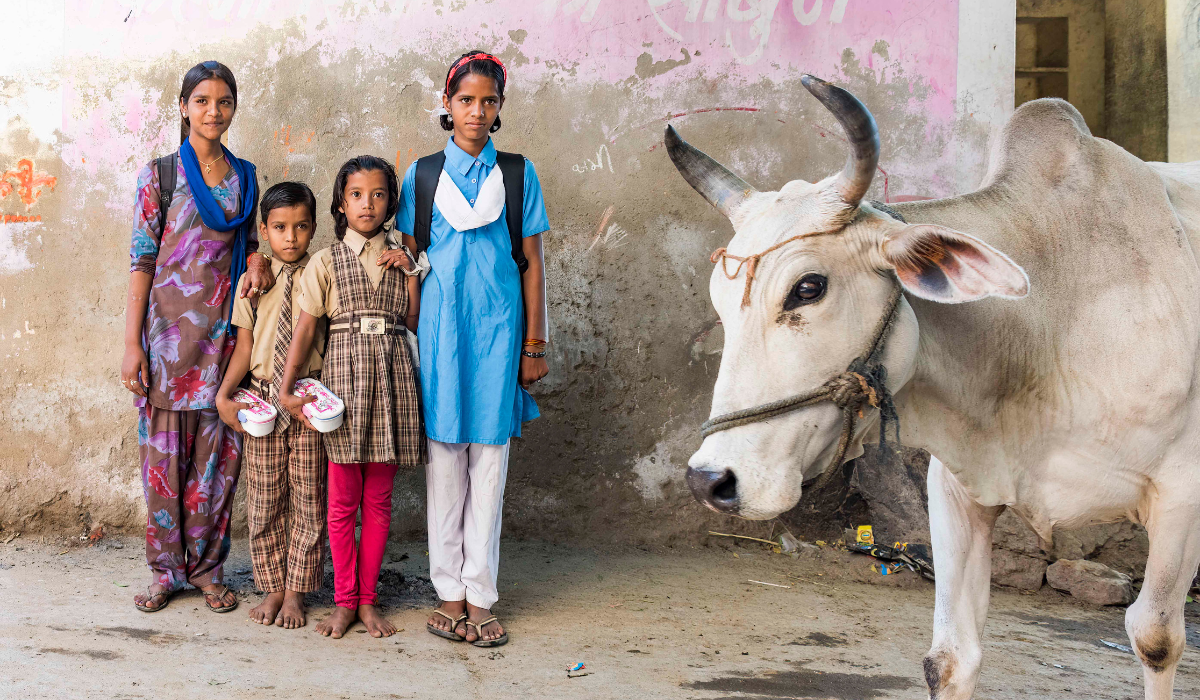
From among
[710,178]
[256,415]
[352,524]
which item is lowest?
[352,524]

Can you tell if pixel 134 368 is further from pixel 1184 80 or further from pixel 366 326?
pixel 1184 80

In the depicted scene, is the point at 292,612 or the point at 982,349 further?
the point at 292,612

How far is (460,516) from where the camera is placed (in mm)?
3201

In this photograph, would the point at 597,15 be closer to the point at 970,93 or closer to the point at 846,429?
the point at 970,93

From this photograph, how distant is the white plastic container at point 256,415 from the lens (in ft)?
9.94

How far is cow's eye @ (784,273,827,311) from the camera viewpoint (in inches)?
70.4

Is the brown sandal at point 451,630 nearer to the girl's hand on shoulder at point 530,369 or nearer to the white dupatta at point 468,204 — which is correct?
the girl's hand on shoulder at point 530,369

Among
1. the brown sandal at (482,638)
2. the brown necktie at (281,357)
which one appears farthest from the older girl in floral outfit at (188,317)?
the brown sandal at (482,638)

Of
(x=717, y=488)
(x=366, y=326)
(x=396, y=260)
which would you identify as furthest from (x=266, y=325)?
(x=717, y=488)

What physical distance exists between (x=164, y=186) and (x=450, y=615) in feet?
5.99

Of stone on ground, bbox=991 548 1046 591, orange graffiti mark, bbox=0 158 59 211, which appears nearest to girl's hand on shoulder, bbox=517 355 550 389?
stone on ground, bbox=991 548 1046 591

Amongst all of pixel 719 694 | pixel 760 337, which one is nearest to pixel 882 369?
pixel 760 337

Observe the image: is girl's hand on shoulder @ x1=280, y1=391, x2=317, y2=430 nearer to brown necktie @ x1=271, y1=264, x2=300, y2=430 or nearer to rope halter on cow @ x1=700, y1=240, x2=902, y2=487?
brown necktie @ x1=271, y1=264, x2=300, y2=430

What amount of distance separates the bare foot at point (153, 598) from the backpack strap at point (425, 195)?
153 centimetres
